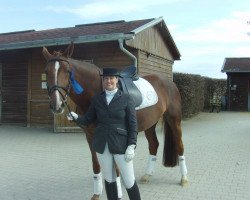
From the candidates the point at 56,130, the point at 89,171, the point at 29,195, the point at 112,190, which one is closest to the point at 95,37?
the point at 56,130

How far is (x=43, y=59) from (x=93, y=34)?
2136 millimetres

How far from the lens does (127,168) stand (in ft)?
12.8

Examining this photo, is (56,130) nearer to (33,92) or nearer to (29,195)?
(33,92)

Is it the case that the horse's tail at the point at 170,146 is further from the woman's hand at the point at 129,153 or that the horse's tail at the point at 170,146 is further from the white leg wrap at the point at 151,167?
the woman's hand at the point at 129,153

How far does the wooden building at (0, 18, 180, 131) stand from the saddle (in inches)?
247

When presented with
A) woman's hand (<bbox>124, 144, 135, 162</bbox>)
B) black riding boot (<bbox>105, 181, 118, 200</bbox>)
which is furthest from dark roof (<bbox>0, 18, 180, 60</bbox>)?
woman's hand (<bbox>124, 144, 135, 162</bbox>)

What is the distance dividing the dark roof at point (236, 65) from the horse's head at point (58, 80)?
21.8 meters

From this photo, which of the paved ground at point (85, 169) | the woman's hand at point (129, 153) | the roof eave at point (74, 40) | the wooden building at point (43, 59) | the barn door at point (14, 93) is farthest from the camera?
the barn door at point (14, 93)

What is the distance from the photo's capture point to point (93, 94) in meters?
4.59

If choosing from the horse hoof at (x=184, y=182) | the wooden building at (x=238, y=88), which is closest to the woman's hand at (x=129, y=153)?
the horse hoof at (x=184, y=182)

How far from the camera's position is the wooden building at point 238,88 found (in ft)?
81.5

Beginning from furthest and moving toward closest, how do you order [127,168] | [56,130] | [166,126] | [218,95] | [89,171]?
[218,95], [56,130], [89,171], [166,126], [127,168]

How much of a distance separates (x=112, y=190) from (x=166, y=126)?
7.92 ft

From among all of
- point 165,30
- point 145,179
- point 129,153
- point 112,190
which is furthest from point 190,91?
point 129,153
